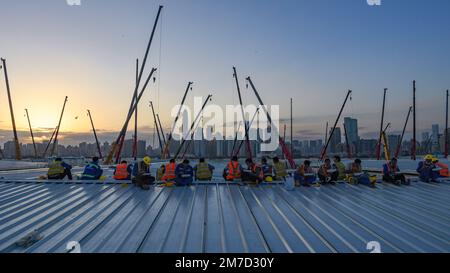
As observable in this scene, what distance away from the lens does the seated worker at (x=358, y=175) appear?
11086 mm

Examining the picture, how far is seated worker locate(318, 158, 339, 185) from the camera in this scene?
37.3 feet

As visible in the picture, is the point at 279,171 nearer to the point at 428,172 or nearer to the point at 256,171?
the point at 256,171

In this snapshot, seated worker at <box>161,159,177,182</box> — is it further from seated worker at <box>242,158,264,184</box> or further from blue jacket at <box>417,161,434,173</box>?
blue jacket at <box>417,161,434,173</box>

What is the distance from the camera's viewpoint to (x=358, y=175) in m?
11.4

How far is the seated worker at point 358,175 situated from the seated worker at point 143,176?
7743 mm

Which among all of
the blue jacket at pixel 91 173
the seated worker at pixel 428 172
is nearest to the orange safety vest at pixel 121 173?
the blue jacket at pixel 91 173

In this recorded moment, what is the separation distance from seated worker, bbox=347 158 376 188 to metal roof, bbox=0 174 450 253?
87 cm

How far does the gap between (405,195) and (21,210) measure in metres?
11.3

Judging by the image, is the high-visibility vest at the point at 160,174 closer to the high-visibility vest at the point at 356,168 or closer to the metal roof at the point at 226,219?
the metal roof at the point at 226,219

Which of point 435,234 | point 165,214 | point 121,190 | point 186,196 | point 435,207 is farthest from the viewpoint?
point 121,190

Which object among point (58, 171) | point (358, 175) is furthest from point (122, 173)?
point (358, 175)
